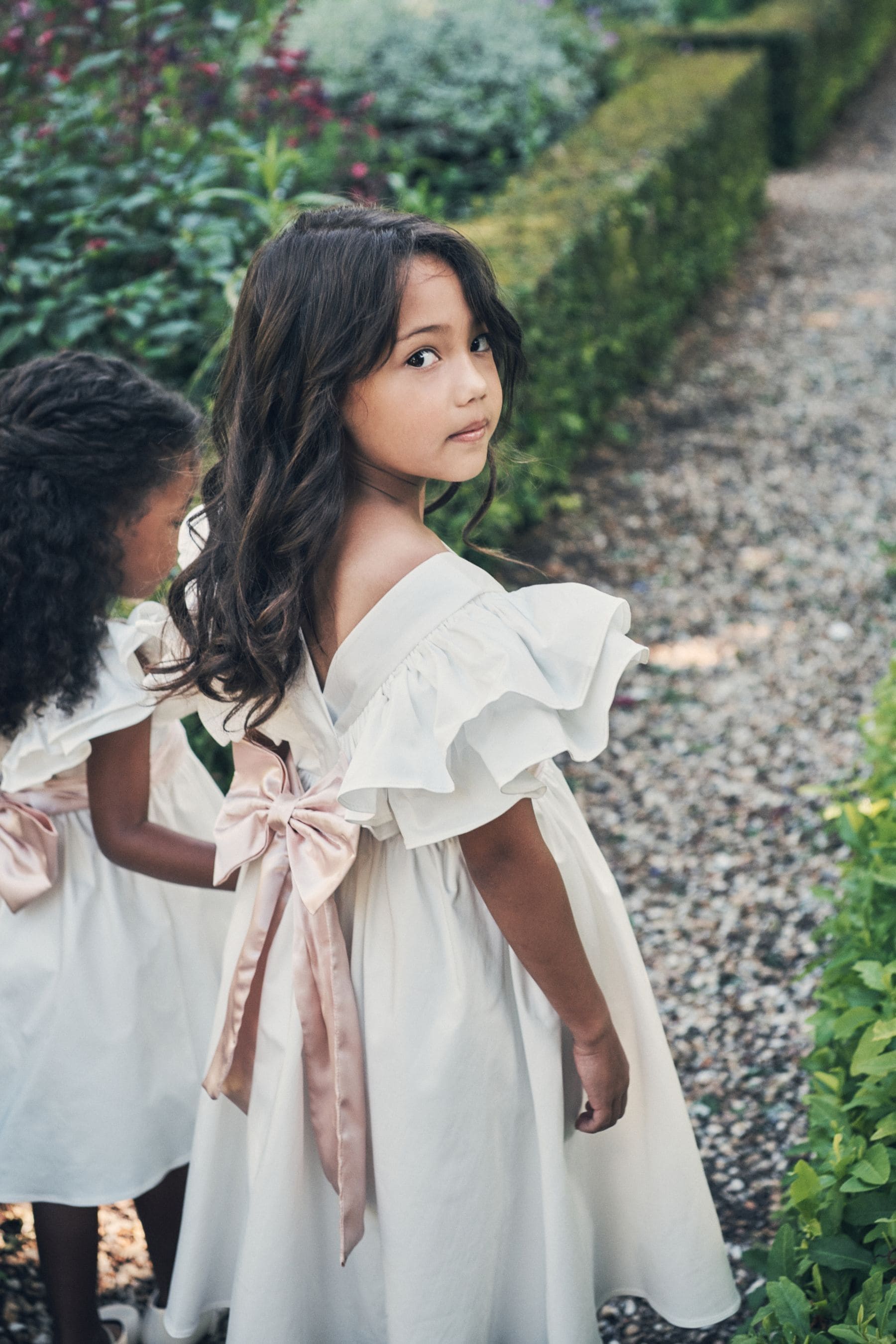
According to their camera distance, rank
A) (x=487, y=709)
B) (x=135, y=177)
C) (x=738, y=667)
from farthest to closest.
Answer: (x=738, y=667)
(x=135, y=177)
(x=487, y=709)

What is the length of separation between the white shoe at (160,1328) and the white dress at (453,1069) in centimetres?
31

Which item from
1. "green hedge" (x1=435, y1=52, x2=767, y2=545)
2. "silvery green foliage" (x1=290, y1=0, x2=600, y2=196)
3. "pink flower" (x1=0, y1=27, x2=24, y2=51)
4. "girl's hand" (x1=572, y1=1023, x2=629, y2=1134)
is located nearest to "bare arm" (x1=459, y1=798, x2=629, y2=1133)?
"girl's hand" (x1=572, y1=1023, x2=629, y2=1134)

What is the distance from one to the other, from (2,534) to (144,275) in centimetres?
225

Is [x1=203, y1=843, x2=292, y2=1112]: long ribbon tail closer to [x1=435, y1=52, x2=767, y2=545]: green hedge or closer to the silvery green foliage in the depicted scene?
[x1=435, y1=52, x2=767, y2=545]: green hedge

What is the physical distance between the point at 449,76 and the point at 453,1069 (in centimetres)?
632

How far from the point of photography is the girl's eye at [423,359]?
1.38 meters

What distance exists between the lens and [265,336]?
1.40m

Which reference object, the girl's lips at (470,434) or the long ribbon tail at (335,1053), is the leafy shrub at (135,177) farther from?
the long ribbon tail at (335,1053)

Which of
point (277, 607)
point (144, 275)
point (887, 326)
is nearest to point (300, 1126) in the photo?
point (277, 607)

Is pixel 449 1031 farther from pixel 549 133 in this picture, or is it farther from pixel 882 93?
pixel 882 93

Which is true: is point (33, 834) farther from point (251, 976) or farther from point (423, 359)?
point (423, 359)

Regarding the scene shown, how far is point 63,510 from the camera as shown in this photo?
167 centimetres

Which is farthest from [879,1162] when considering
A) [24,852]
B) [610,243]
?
[610,243]

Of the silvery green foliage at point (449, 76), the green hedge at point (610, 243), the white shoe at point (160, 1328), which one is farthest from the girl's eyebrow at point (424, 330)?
the silvery green foliage at point (449, 76)
